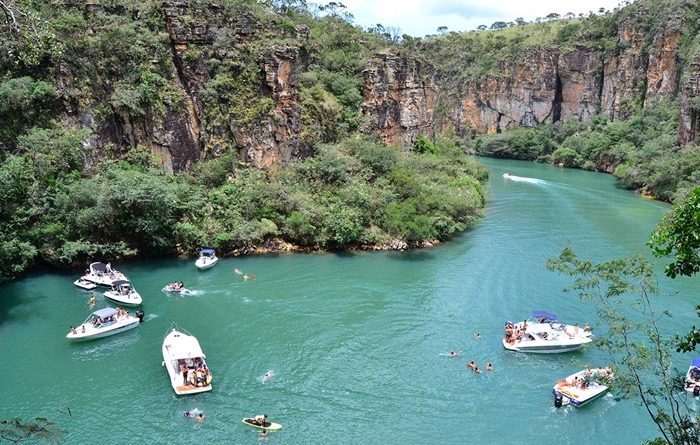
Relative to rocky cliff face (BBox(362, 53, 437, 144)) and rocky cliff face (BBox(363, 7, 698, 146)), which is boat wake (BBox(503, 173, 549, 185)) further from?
rocky cliff face (BBox(362, 53, 437, 144))

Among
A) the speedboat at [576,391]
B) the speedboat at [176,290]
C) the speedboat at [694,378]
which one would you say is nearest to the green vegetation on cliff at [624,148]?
the speedboat at [694,378]

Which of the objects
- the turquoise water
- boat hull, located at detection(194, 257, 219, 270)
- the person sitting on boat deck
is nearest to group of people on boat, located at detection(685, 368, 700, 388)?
the turquoise water

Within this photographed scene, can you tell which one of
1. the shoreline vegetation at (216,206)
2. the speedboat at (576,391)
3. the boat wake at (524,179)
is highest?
the shoreline vegetation at (216,206)

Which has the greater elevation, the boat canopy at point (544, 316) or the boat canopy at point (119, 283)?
the boat canopy at point (119, 283)

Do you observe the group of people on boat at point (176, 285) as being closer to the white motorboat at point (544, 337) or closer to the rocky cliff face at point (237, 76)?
the rocky cliff face at point (237, 76)

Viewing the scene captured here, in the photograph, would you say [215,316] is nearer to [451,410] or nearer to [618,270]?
[451,410]

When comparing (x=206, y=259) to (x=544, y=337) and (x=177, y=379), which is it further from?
(x=544, y=337)
